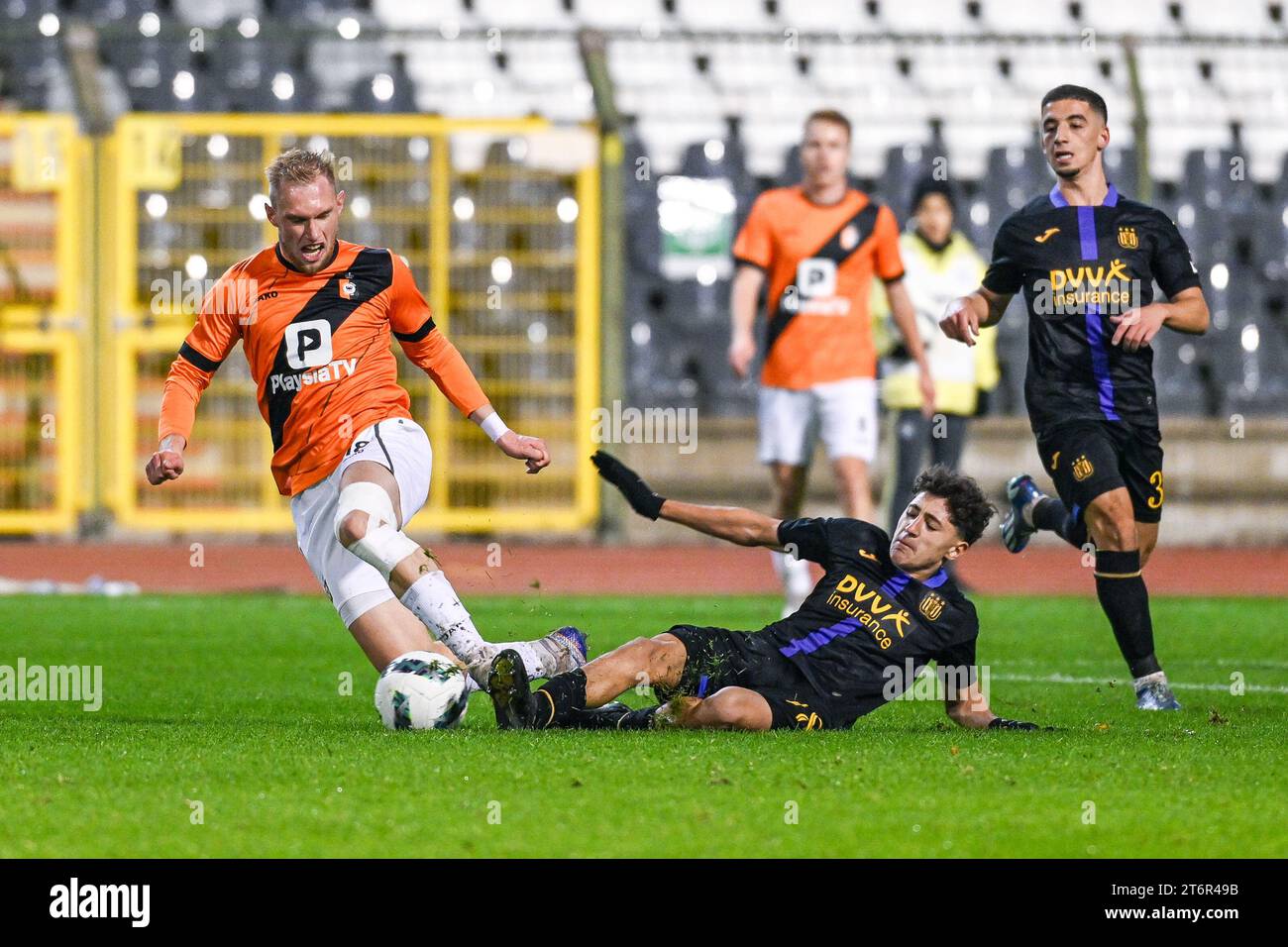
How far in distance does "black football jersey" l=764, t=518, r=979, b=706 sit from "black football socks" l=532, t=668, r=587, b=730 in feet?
1.97

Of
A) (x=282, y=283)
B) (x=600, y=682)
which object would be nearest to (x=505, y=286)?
(x=282, y=283)

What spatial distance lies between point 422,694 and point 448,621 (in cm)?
34

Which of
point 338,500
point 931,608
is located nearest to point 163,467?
point 338,500

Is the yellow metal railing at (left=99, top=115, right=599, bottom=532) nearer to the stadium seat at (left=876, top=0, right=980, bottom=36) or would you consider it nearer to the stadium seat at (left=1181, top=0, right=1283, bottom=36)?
the stadium seat at (left=876, top=0, right=980, bottom=36)

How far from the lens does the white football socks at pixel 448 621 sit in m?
5.64

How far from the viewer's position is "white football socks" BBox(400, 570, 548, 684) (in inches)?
222

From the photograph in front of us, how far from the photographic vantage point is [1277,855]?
3705mm

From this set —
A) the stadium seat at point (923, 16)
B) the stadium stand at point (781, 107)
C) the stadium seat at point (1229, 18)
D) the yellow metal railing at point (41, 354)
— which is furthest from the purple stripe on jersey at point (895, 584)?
the stadium seat at point (1229, 18)

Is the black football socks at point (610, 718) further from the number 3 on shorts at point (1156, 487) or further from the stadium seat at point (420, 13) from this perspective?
the stadium seat at point (420, 13)

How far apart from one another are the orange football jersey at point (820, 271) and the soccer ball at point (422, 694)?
4.37 metres

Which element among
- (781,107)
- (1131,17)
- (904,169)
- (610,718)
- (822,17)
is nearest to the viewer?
(610,718)

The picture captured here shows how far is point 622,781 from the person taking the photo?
4453mm

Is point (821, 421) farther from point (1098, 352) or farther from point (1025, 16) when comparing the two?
point (1025, 16)
